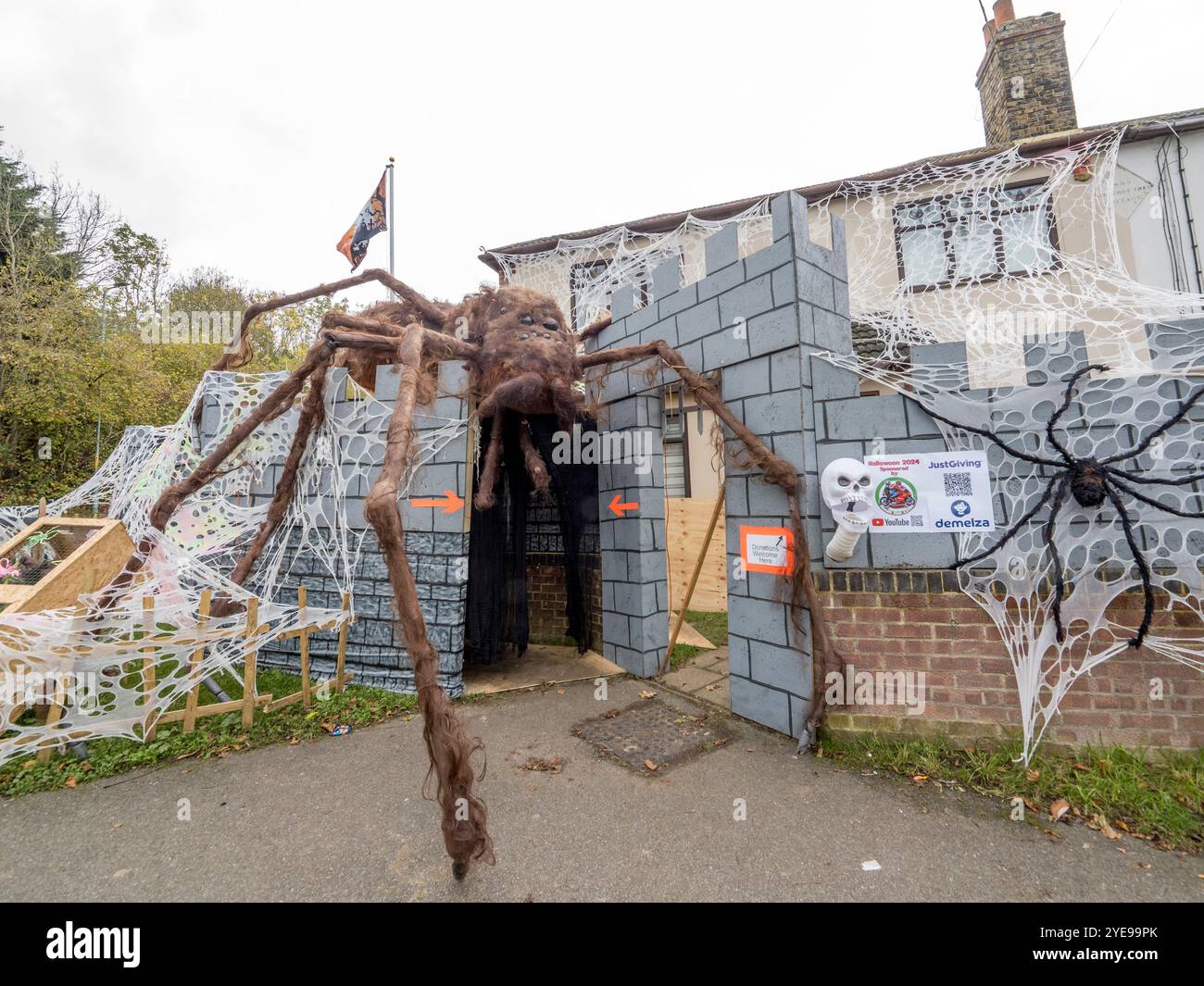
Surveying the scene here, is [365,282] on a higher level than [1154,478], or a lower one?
higher

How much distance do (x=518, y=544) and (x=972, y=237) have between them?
7.36 metres

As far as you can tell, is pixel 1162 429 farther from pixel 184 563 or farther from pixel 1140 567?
pixel 184 563

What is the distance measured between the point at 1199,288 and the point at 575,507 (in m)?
10.7

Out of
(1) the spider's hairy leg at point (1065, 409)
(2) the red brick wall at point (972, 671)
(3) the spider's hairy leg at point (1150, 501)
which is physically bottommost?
(2) the red brick wall at point (972, 671)

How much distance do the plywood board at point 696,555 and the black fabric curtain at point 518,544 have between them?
93.6 inches

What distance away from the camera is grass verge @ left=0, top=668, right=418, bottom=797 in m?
3.82

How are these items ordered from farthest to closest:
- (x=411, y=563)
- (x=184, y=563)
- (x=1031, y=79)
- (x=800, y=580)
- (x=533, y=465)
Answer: (x=1031, y=79) < (x=411, y=563) < (x=533, y=465) < (x=184, y=563) < (x=800, y=580)

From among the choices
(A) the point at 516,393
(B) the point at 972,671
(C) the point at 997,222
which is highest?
(C) the point at 997,222

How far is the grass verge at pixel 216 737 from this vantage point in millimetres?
3820

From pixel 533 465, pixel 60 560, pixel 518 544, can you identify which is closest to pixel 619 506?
pixel 533 465

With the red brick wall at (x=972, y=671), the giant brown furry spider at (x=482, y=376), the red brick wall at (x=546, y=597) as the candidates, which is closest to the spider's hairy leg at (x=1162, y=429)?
the red brick wall at (x=972, y=671)

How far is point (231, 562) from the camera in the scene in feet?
20.5

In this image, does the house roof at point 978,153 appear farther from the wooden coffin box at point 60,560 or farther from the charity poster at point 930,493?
the wooden coffin box at point 60,560

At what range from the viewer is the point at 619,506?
6.23 metres
